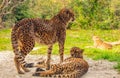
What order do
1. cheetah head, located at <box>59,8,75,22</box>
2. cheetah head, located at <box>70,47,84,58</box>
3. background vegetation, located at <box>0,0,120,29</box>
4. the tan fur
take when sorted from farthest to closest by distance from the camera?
background vegetation, located at <box>0,0,120,29</box>, the tan fur, cheetah head, located at <box>59,8,75,22</box>, cheetah head, located at <box>70,47,84,58</box>

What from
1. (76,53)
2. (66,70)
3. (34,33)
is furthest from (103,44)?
(66,70)

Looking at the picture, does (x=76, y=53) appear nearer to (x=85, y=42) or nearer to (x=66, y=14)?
(x=66, y=14)

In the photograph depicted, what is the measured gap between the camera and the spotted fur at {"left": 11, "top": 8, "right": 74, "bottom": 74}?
351 inches

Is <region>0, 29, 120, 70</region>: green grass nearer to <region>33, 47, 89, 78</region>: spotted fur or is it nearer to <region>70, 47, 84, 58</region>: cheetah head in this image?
<region>70, 47, 84, 58</region>: cheetah head

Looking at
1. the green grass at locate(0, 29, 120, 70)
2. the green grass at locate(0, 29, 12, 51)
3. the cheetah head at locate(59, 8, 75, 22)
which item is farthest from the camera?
the green grass at locate(0, 29, 12, 51)

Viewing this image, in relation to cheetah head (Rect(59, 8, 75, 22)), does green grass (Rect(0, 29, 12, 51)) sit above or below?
below

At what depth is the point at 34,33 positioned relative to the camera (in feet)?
30.1

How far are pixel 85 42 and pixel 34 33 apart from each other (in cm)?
862

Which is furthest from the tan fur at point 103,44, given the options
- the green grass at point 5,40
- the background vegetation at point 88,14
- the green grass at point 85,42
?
the background vegetation at point 88,14

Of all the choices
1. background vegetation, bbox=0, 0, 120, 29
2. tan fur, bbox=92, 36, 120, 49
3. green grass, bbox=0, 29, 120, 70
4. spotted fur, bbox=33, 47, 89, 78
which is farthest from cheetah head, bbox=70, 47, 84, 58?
background vegetation, bbox=0, 0, 120, 29

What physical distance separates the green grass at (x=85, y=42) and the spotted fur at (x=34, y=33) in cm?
171

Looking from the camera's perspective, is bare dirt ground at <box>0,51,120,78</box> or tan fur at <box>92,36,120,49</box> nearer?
bare dirt ground at <box>0,51,120,78</box>

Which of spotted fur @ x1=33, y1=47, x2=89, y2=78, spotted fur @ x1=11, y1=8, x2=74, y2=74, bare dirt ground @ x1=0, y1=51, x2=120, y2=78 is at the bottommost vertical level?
bare dirt ground @ x1=0, y1=51, x2=120, y2=78

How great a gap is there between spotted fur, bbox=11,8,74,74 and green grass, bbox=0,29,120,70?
1707 millimetres
